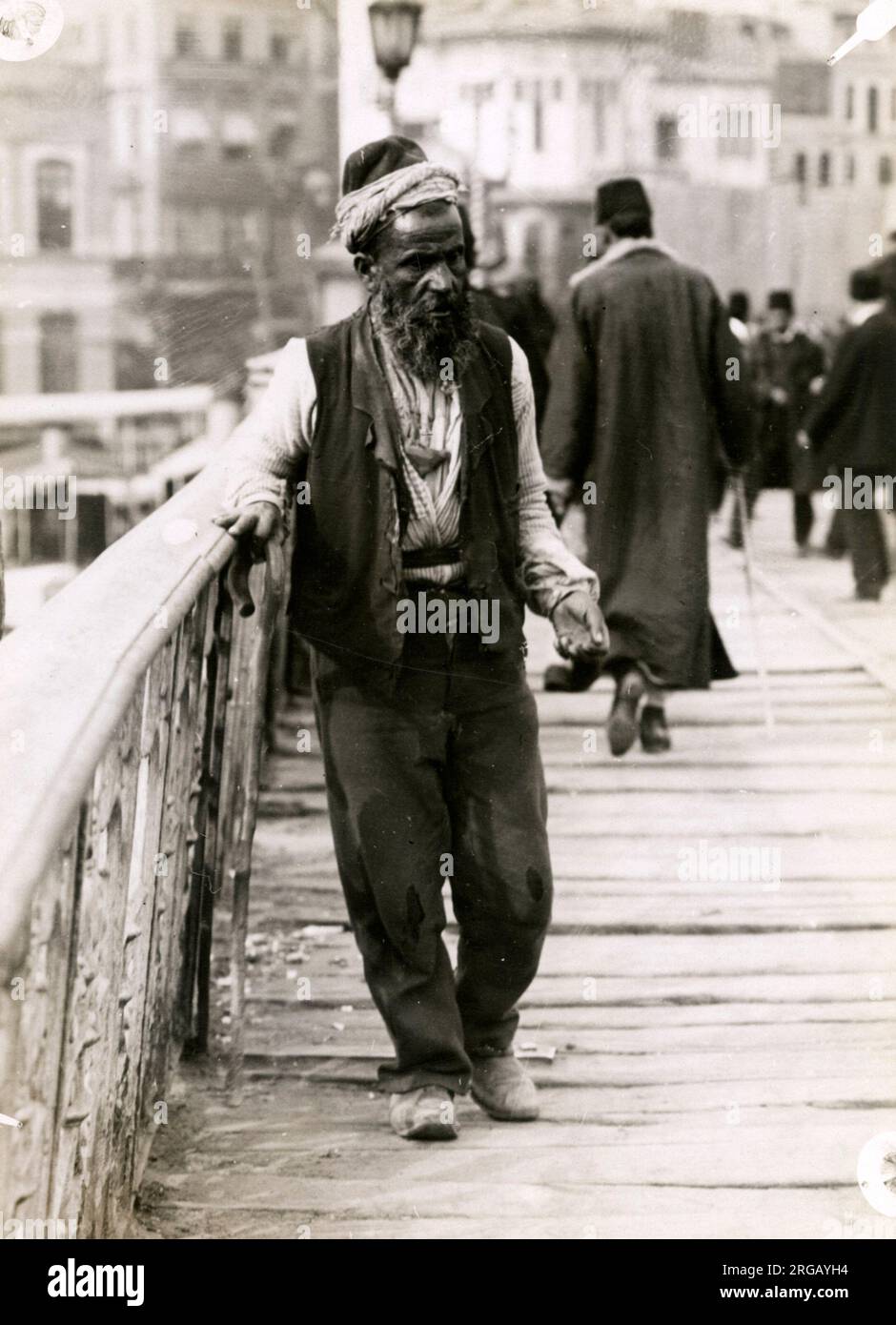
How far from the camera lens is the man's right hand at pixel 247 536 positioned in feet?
11.2

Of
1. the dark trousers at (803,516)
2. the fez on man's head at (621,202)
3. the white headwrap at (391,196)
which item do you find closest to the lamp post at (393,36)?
the fez on man's head at (621,202)

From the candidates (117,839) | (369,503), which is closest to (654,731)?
(369,503)

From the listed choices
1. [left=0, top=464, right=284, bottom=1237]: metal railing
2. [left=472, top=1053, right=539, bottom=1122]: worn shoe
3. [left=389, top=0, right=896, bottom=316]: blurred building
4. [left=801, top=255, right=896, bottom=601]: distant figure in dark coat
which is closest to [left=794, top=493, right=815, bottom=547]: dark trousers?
[left=801, top=255, right=896, bottom=601]: distant figure in dark coat

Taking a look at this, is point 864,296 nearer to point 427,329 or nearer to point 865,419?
point 865,419

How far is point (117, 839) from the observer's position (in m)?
2.81

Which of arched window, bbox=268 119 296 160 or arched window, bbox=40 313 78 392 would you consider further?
arched window, bbox=40 313 78 392

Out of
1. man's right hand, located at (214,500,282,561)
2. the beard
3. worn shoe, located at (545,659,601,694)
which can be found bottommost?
worn shoe, located at (545,659,601,694)

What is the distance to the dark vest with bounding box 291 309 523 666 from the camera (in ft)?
11.7

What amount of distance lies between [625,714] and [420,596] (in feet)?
9.91

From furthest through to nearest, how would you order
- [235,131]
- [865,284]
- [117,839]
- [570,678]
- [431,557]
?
1. [865,284]
2. [235,131]
3. [570,678]
4. [431,557]
5. [117,839]

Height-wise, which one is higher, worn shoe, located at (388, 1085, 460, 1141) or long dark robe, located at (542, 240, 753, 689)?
long dark robe, located at (542, 240, 753, 689)

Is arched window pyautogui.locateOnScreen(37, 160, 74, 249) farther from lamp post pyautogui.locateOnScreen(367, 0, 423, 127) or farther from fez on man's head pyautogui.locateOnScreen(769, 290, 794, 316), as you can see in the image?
fez on man's head pyautogui.locateOnScreen(769, 290, 794, 316)

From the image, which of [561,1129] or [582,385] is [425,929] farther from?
[582,385]

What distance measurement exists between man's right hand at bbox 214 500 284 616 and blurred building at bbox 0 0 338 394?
1008mm
